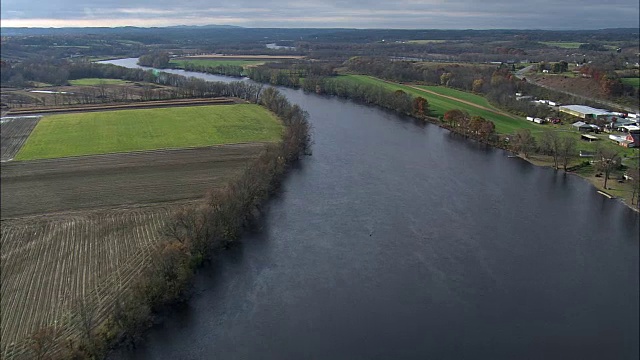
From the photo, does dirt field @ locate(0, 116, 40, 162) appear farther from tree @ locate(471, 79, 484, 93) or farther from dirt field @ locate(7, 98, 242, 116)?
tree @ locate(471, 79, 484, 93)

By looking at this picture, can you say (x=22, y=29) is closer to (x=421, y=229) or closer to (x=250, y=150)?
(x=250, y=150)

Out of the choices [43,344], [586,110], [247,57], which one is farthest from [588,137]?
[247,57]

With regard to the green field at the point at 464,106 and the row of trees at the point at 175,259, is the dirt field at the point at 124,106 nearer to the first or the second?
the green field at the point at 464,106

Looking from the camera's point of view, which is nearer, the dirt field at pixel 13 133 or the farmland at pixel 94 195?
the farmland at pixel 94 195

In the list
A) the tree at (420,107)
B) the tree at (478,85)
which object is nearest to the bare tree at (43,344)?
the tree at (420,107)

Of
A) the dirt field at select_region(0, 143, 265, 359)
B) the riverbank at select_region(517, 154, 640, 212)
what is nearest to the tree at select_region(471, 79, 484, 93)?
the riverbank at select_region(517, 154, 640, 212)

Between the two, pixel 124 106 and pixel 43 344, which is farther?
pixel 124 106

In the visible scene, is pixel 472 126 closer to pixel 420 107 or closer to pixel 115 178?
pixel 420 107
